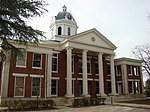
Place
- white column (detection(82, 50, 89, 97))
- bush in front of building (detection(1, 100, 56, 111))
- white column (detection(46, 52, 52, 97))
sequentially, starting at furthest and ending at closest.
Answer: white column (detection(82, 50, 89, 97))
white column (detection(46, 52, 52, 97))
bush in front of building (detection(1, 100, 56, 111))

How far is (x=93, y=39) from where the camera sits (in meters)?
29.8

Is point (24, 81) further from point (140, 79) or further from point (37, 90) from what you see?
point (140, 79)

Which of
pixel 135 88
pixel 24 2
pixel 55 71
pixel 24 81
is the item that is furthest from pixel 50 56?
pixel 135 88

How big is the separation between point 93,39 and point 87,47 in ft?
6.98

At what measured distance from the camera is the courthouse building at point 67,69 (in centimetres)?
2299

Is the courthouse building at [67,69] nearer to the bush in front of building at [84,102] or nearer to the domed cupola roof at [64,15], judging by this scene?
the domed cupola roof at [64,15]

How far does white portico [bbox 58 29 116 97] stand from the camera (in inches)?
1047

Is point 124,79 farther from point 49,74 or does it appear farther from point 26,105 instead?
point 26,105

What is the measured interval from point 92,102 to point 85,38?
11.1 m

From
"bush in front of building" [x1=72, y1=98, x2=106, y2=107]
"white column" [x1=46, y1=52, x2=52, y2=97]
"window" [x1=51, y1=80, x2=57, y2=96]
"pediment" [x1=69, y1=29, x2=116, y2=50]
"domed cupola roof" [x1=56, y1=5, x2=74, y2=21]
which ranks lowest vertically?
"bush in front of building" [x1=72, y1=98, x2=106, y2=107]

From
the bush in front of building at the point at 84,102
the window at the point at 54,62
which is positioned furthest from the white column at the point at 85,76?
the bush in front of building at the point at 84,102

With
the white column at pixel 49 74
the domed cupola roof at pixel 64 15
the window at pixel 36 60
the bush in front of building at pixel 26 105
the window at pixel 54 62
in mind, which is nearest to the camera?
the bush in front of building at pixel 26 105

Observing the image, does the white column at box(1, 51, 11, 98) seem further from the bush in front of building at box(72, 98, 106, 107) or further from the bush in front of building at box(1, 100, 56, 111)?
the bush in front of building at box(72, 98, 106, 107)

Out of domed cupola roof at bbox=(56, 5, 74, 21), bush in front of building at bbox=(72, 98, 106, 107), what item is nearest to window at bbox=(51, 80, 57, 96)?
bush in front of building at bbox=(72, 98, 106, 107)
